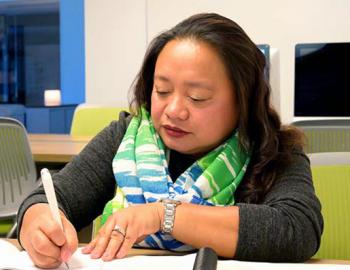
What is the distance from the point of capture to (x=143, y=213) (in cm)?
95

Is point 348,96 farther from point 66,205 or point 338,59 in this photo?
point 66,205

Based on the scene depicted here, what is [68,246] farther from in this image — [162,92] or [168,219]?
[162,92]

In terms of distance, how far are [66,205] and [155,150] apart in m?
0.23

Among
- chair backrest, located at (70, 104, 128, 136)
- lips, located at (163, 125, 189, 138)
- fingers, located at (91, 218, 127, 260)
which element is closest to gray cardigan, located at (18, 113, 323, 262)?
lips, located at (163, 125, 189, 138)

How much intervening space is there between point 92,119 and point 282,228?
2315 mm

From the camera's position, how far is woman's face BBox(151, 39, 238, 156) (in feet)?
3.51

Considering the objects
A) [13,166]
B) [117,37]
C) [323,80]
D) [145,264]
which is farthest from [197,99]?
[117,37]

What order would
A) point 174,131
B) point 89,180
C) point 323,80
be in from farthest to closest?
point 323,80 < point 89,180 < point 174,131

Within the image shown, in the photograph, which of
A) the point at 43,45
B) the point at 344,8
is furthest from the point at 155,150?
the point at 43,45

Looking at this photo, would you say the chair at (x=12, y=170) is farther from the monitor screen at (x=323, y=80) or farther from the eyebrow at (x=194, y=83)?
the monitor screen at (x=323, y=80)

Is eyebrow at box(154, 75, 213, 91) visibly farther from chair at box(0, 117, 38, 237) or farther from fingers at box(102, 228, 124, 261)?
chair at box(0, 117, 38, 237)

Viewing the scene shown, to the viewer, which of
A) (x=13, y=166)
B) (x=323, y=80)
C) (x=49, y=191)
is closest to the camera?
(x=49, y=191)

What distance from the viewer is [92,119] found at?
317 cm

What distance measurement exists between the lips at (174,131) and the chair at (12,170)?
4.42ft
